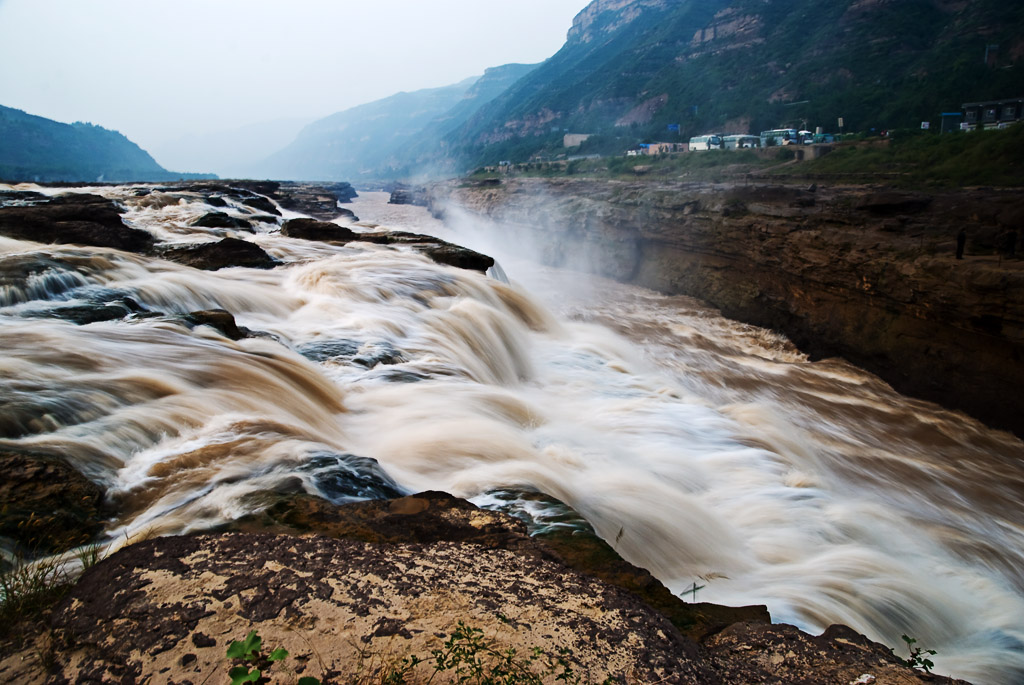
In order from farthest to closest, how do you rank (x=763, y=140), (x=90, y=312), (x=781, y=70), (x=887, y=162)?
(x=781, y=70), (x=763, y=140), (x=887, y=162), (x=90, y=312)

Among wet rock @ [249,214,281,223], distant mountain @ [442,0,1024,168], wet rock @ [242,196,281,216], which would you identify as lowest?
wet rock @ [249,214,281,223]

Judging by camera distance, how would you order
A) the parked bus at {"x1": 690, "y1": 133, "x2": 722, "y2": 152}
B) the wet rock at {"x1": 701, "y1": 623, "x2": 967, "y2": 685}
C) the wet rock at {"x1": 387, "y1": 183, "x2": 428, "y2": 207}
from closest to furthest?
1. the wet rock at {"x1": 701, "y1": 623, "x2": 967, "y2": 685}
2. the parked bus at {"x1": 690, "y1": 133, "x2": 722, "y2": 152}
3. the wet rock at {"x1": 387, "y1": 183, "x2": 428, "y2": 207}

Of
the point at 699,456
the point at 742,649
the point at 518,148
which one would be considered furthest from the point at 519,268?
the point at 518,148

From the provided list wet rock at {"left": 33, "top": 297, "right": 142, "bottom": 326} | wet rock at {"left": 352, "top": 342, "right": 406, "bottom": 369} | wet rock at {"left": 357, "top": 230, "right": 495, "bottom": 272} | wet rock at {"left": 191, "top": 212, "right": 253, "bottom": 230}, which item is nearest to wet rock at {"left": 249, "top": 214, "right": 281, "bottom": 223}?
wet rock at {"left": 191, "top": 212, "right": 253, "bottom": 230}

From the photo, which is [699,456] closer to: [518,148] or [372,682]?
[372,682]

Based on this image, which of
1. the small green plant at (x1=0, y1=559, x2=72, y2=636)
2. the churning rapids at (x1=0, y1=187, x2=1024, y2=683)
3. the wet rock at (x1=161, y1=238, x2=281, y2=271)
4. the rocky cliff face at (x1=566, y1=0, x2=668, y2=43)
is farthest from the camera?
the rocky cliff face at (x1=566, y1=0, x2=668, y2=43)

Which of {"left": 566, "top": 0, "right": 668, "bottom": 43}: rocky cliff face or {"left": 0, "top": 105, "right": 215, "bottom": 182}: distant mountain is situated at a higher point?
{"left": 566, "top": 0, "right": 668, "bottom": 43}: rocky cliff face

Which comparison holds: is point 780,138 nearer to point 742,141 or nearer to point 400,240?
point 742,141

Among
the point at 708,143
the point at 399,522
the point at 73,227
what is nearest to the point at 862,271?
the point at 399,522

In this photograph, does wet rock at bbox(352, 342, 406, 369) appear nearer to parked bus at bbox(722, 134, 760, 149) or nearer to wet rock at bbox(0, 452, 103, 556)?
wet rock at bbox(0, 452, 103, 556)
